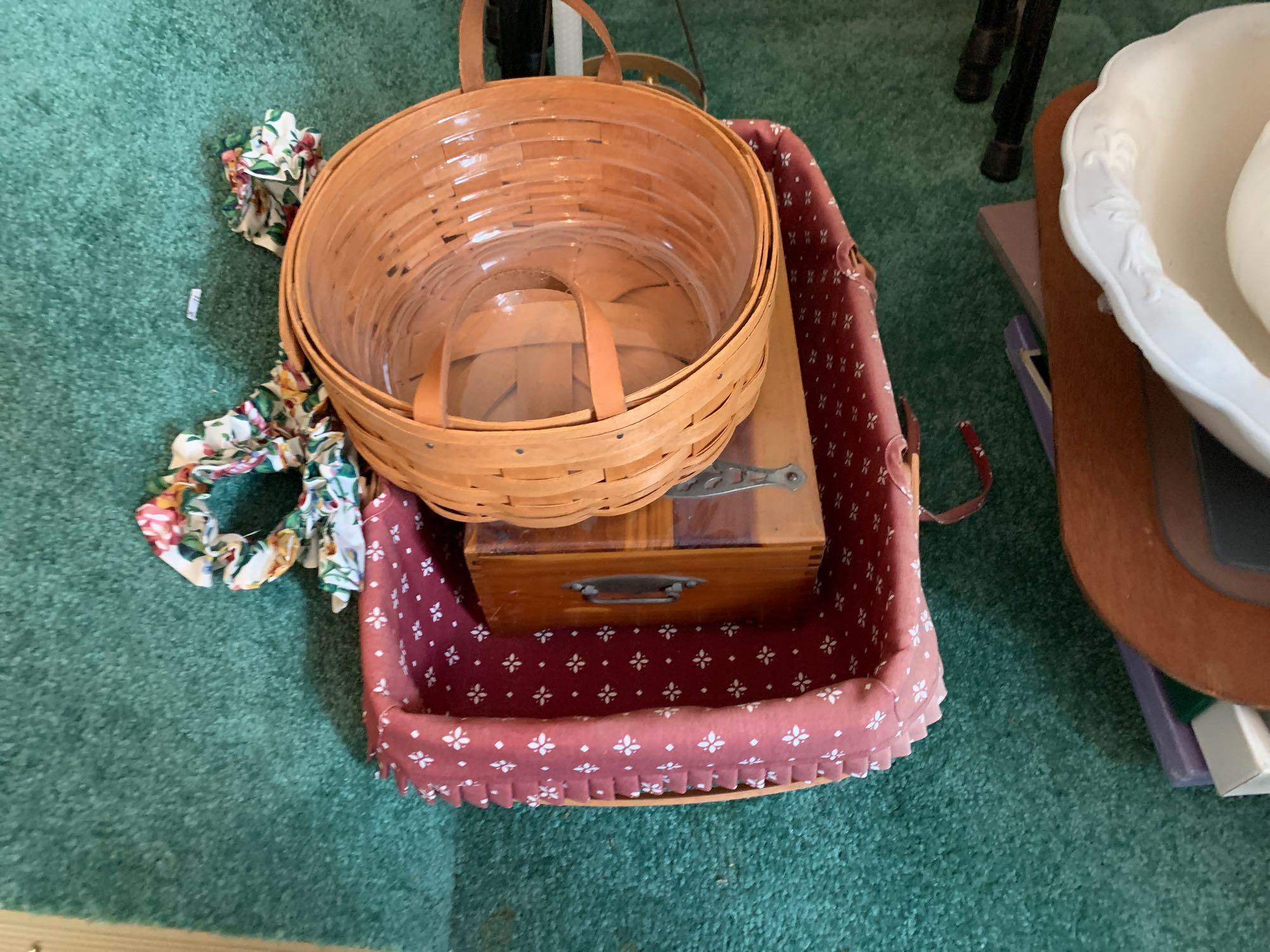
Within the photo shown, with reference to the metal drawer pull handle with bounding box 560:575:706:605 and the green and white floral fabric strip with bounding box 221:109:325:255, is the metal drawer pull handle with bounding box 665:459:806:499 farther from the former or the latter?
the green and white floral fabric strip with bounding box 221:109:325:255

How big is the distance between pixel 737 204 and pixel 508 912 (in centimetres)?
72

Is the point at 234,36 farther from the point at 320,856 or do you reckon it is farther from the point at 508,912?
the point at 508,912

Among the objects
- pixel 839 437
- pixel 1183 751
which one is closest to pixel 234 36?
pixel 839 437

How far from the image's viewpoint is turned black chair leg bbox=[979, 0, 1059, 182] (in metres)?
1.08

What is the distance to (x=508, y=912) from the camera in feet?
2.78

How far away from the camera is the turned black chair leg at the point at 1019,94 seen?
3.53 ft

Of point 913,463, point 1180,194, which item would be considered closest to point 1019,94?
point 1180,194

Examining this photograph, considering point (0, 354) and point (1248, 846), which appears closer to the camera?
point (0, 354)

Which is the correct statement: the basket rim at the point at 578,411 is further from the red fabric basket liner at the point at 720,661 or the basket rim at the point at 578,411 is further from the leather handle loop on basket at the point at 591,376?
the red fabric basket liner at the point at 720,661

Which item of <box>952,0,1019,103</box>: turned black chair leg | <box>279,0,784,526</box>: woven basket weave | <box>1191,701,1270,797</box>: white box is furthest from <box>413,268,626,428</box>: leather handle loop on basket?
<box>952,0,1019,103</box>: turned black chair leg

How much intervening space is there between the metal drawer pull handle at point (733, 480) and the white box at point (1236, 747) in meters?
0.46

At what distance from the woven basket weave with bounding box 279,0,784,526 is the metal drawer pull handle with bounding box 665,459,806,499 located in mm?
55

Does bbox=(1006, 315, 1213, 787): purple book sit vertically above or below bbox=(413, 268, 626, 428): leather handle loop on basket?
below

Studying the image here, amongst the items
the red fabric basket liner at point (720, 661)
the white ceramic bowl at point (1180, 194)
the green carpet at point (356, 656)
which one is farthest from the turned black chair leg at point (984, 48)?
the white ceramic bowl at point (1180, 194)
